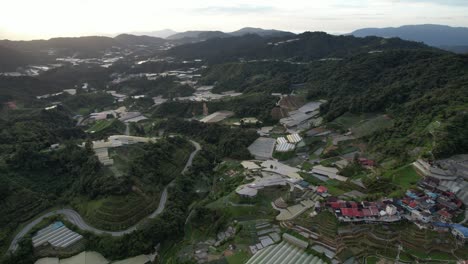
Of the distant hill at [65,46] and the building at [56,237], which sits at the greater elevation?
the distant hill at [65,46]

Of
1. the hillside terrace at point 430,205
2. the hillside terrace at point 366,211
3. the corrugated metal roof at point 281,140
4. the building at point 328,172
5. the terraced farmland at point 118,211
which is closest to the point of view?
the hillside terrace at point 430,205

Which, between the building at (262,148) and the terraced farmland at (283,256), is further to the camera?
the building at (262,148)

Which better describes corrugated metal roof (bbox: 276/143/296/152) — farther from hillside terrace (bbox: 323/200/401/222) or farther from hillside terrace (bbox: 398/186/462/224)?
hillside terrace (bbox: 398/186/462/224)

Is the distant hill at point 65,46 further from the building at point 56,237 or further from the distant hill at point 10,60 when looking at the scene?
the building at point 56,237

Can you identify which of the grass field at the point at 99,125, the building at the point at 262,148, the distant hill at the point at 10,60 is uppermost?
the distant hill at the point at 10,60

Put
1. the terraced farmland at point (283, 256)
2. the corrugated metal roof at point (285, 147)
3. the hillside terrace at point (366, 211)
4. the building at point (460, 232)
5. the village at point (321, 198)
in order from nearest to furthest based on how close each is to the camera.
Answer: the building at point (460, 232) < the terraced farmland at point (283, 256) < the village at point (321, 198) < the hillside terrace at point (366, 211) < the corrugated metal roof at point (285, 147)

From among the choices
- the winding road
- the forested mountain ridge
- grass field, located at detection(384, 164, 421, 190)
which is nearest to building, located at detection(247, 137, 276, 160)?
the forested mountain ridge

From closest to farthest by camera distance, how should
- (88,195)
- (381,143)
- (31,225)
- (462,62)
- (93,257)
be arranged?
(93,257)
(31,225)
(88,195)
(381,143)
(462,62)

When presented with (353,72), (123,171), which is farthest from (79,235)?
(353,72)

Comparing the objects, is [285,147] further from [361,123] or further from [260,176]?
[361,123]

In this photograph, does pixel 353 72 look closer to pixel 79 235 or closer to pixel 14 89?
pixel 79 235

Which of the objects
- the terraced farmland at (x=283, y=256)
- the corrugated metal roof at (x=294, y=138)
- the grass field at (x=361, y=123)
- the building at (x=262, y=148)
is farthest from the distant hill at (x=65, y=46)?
the terraced farmland at (x=283, y=256)
